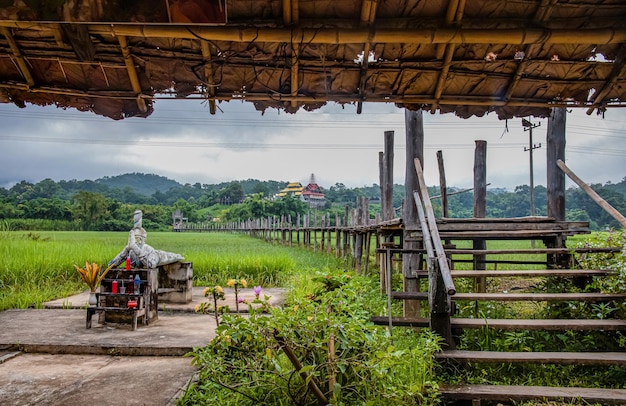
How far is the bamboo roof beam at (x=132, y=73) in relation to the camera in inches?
103

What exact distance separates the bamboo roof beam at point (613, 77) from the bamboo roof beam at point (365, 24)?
1.57 metres

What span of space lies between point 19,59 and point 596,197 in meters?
5.55

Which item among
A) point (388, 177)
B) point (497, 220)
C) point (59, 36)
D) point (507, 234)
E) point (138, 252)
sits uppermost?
point (59, 36)

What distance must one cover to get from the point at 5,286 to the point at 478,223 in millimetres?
7661

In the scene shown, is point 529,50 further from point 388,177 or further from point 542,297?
point 388,177

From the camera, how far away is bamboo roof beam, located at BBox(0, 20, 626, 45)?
2.46 meters

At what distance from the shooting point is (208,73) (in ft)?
9.48

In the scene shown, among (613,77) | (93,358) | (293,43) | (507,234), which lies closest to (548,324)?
(507,234)

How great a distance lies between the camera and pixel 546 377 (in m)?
3.85

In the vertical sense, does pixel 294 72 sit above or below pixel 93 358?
above

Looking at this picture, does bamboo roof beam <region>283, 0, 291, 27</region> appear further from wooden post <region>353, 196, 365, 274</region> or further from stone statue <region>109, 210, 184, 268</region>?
wooden post <region>353, 196, 365, 274</region>

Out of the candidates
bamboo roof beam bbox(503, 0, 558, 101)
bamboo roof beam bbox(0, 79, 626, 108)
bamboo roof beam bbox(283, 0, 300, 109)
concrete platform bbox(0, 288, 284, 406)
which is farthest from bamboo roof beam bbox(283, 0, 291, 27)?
concrete platform bbox(0, 288, 284, 406)

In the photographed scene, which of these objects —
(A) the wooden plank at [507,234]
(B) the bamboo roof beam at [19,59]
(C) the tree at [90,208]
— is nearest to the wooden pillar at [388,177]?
(A) the wooden plank at [507,234]

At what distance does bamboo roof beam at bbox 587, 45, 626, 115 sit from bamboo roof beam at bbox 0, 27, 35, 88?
3.61 m
